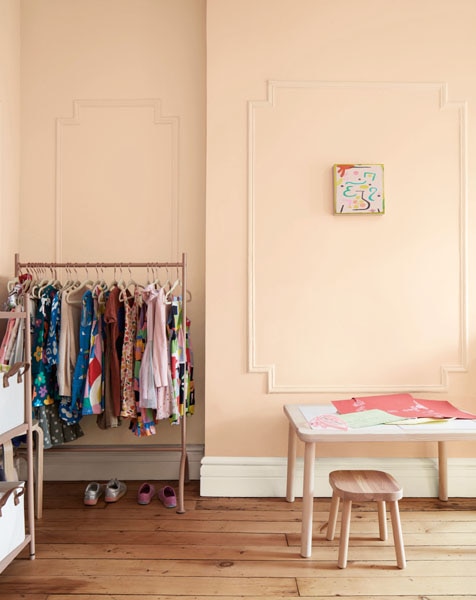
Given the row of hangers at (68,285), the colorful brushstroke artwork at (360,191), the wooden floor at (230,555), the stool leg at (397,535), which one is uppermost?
the colorful brushstroke artwork at (360,191)

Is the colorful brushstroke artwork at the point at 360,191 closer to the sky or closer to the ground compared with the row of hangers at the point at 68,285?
closer to the sky

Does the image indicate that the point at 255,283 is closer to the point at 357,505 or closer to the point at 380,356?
the point at 380,356

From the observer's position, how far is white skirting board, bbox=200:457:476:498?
10.1ft

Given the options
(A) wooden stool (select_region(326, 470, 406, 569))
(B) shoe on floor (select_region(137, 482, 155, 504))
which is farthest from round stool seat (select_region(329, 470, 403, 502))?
(B) shoe on floor (select_region(137, 482, 155, 504))

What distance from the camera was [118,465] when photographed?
3348 millimetres

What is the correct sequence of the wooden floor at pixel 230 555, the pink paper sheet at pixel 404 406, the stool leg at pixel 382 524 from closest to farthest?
the wooden floor at pixel 230 555, the stool leg at pixel 382 524, the pink paper sheet at pixel 404 406

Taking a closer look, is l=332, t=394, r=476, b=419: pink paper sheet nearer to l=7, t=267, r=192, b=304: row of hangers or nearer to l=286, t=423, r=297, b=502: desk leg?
l=286, t=423, r=297, b=502: desk leg

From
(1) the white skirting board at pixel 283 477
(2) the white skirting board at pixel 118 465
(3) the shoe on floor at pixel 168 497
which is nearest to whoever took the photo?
(3) the shoe on floor at pixel 168 497

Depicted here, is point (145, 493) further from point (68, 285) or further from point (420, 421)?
point (420, 421)

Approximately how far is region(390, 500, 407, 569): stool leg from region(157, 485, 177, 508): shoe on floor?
4.12 ft

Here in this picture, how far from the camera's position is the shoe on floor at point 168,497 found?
292cm

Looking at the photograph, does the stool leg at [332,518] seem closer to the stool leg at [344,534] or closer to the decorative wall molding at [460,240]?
the stool leg at [344,534]

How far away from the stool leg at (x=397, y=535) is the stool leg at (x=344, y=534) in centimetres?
19

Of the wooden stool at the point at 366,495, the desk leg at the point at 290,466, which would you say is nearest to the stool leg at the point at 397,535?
the wooden stool at the point at 366,495
